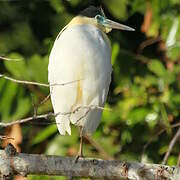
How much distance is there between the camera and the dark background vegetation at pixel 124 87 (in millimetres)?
5418

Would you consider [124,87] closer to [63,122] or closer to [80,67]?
[63,122]

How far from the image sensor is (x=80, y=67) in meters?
4.23

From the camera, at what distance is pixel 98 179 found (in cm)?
393

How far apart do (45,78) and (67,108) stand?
106 cm

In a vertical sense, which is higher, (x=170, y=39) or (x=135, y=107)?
(x=170, y=39)

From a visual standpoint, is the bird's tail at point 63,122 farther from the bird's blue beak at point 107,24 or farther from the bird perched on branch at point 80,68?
the bird's blue beak at point 107,24

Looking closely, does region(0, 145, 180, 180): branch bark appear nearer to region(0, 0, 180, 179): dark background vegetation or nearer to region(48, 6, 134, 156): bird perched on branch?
region(48, 6, 134, 156): bird perched on branch

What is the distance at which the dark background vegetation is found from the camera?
542 centimetres

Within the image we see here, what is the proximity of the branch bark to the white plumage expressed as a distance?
0.49m

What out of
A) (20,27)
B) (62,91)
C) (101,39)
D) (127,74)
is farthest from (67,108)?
(20,27)

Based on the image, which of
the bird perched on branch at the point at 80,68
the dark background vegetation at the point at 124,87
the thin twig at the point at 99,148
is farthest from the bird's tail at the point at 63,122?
the thin twig at the point at 99,148

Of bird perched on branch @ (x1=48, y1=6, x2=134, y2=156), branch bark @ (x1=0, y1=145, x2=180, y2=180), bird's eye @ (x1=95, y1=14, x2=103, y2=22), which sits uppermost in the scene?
bird's eye @ (x1=95, y1=14, x2=103, y2=22)

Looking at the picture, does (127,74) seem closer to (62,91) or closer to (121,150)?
(121,150)

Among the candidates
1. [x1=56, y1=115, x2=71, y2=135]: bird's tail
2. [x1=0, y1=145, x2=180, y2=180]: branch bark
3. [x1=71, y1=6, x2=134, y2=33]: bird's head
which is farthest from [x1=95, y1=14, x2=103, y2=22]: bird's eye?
[x1=0, y1=145, x2=180, y2=180]: branch bark
